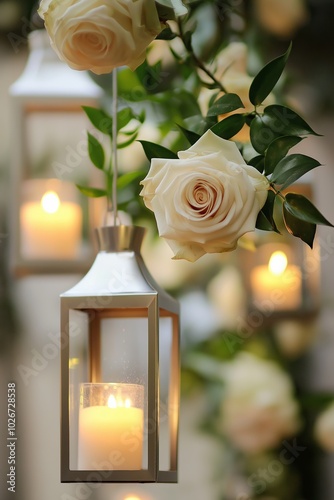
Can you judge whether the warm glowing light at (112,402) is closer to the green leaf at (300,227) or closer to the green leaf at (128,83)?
the green leaf at (300,227)

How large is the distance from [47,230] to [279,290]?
41 cm

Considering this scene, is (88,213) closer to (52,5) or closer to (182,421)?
(182,421)

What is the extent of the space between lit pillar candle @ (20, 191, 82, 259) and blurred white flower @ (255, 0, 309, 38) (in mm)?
517

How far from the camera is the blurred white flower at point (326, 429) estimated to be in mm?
1349

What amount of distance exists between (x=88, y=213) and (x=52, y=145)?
0.41ft

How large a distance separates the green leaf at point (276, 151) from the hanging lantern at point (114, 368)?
16 cm

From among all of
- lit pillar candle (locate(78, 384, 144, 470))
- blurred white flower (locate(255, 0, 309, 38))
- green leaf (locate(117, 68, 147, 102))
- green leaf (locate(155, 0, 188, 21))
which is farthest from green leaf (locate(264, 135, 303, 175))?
blurred white flower (locate(255, 0, 309, 38))

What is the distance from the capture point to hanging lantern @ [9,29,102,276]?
126cm

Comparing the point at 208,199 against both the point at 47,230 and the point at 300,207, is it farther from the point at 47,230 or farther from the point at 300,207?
the point at 47,230

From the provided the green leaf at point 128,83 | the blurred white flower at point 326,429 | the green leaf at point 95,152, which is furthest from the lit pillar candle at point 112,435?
the blurred white flower at point 326,429

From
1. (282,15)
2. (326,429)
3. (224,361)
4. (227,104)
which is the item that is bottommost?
(326,429)

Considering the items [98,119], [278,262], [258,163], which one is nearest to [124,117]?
[98,119]

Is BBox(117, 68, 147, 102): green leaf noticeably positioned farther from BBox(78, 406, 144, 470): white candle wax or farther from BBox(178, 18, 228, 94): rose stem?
BBox(78, 406, 144, 470): white candle wax

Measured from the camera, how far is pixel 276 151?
2.33 ft
